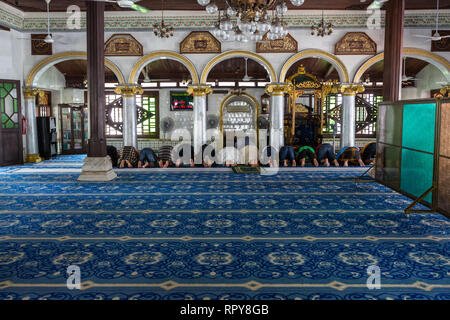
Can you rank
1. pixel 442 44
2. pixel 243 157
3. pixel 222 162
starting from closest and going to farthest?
1. pixel 222 162
2. pixel 243 157
3. pixel 442 44

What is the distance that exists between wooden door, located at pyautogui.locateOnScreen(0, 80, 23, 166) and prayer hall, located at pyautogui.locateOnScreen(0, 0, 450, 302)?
0.11ft

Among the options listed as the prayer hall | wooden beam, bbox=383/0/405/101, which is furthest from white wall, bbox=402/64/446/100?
wooden beam, bbox=383/0/405/101

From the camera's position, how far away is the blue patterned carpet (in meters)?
2.50

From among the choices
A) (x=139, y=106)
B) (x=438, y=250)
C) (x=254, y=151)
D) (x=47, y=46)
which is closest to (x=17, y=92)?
(x=47, y=46)

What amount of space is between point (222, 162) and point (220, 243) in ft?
19.7

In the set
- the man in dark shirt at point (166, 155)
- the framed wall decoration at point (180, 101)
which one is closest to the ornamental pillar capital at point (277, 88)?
the man in dark shirt at point (166, 155)

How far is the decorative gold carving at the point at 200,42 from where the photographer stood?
9.88 meters

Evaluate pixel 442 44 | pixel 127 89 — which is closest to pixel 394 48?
pixel 442 44

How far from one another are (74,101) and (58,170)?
5.82 metres

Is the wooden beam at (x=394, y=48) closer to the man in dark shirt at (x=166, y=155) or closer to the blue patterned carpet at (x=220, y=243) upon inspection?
the blue patterned carpet at (x=220, y=243)

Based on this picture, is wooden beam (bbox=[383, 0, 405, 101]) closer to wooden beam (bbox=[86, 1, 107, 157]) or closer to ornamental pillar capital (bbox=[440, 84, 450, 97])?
ornamental pillar capital (bbox=[440, 84, 450, 97])

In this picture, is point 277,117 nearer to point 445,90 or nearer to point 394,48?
point 394,48

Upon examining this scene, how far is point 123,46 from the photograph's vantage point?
393 inches

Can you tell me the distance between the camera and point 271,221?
4098 mm
